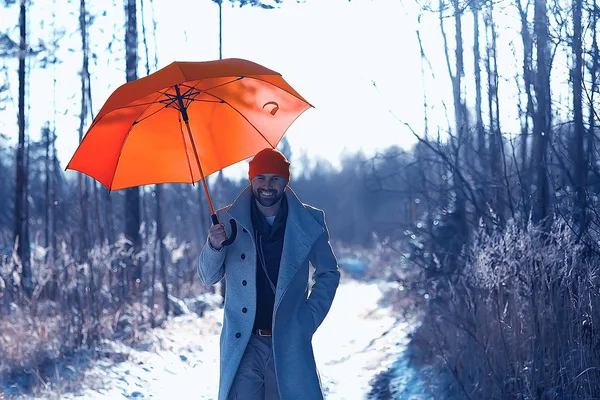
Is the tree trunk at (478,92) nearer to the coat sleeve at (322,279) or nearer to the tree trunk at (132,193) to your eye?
the coat sleeve at (322,279)

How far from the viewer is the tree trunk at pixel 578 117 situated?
5727 mm

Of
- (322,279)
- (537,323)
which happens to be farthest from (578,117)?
(322,279)

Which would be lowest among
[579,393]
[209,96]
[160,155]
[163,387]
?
[163,387]

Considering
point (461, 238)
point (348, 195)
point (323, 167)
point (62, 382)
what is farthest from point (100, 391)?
point (323, 167)

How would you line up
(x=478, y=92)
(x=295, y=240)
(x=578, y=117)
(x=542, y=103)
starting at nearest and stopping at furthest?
(x=295, y=240) < (x=578, y=117) < (x=542, y=103) < (x=478, y=92)

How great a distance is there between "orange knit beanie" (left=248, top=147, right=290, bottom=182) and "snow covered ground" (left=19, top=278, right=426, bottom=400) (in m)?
3.84

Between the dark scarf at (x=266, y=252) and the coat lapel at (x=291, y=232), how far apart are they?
56 mm

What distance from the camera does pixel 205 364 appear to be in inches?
375

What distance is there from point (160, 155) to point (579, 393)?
2929 millimetres

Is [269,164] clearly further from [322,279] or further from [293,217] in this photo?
[322,279]

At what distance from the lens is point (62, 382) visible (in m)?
7.58

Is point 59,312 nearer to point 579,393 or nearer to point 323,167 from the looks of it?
point 579,393

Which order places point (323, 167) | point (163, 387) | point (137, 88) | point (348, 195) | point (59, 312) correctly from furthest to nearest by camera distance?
1. point (323, 167)
2. point (348, 195)
3. point (59, 312)
4. point (163, 387)
5. point (137, 88)

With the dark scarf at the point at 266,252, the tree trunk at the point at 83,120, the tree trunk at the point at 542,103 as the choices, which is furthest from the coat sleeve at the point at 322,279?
the tree trunk at the point at 83,120
